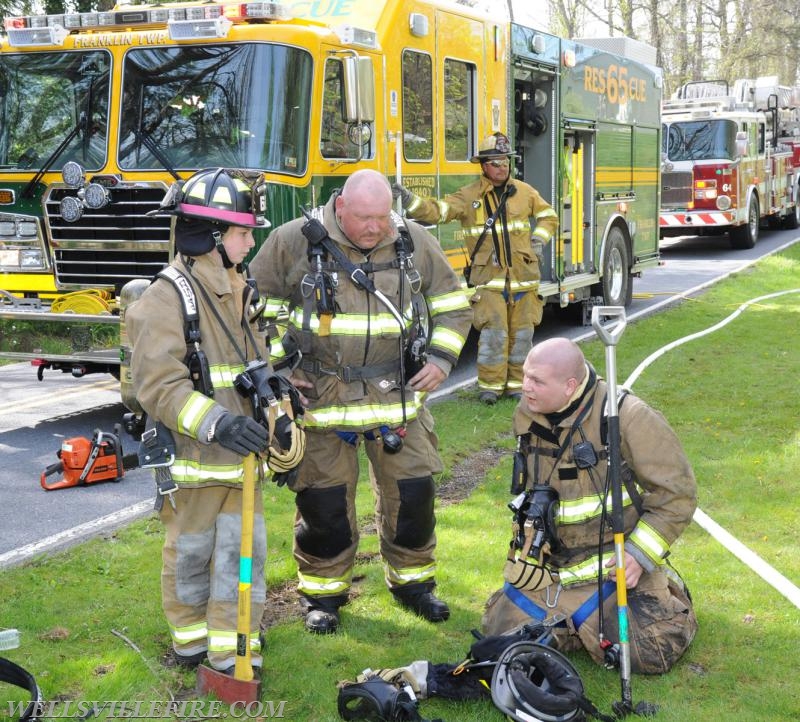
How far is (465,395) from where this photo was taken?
28.9ft

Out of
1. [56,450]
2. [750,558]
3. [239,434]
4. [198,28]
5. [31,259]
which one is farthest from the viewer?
[31,259]

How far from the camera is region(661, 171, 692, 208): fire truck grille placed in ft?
66.3

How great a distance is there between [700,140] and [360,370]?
57.4 ft

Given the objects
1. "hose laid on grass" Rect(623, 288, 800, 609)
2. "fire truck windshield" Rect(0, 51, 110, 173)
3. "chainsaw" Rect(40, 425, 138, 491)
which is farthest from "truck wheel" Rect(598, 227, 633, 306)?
"chainsaw" Rect(40, 425, 138, 491)

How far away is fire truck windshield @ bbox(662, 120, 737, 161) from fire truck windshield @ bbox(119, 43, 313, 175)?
14610 mm

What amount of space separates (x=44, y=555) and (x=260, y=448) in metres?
2.26

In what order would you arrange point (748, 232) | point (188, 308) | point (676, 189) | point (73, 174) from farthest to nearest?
point (748, 232) → point (676, 189) → point (73, 174) → point (188, 308)

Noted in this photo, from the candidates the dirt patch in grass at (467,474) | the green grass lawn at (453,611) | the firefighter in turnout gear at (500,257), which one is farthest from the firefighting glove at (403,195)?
the dirt patch in grass at (467,474)

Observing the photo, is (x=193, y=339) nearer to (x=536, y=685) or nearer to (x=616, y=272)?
(x=536, y=685)

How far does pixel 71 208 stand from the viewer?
7.65 meters

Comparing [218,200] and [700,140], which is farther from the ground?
[700,140]

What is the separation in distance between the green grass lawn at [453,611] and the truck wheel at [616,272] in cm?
499

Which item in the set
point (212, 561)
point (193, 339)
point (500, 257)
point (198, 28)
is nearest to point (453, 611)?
point (212, 561)

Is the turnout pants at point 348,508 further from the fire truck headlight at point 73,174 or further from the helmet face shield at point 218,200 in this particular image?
the fire truck headlight at point 73,174
